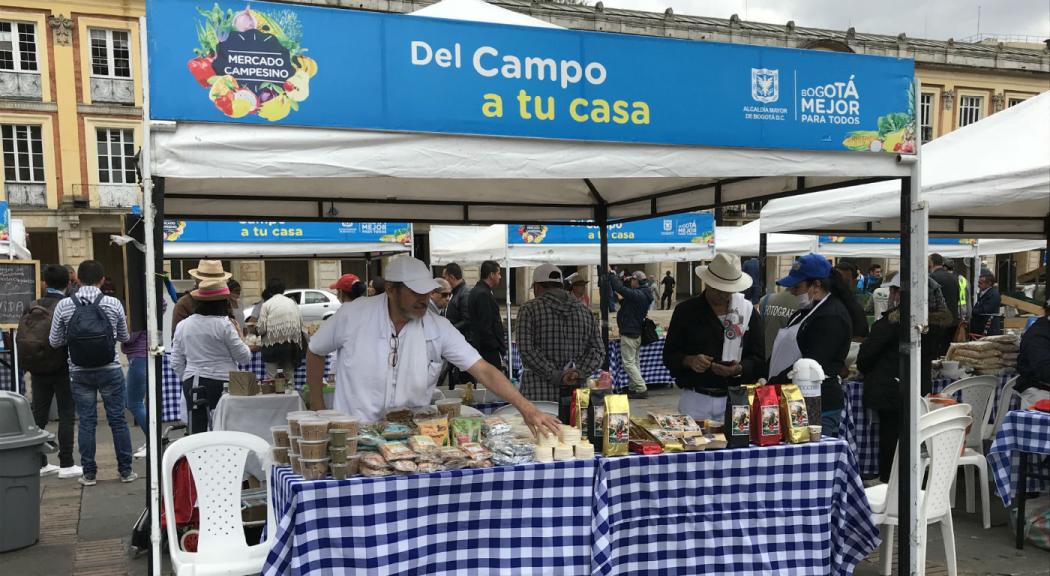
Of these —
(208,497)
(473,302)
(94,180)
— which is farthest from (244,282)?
(208,497)

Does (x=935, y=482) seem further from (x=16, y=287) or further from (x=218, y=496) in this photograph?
(x=16, y=287)

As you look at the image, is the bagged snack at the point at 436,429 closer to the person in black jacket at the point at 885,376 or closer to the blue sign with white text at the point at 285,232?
the person in black jacket at the point at 885,376

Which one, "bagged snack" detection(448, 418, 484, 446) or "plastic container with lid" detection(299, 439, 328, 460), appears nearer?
"plastic container with lid" detection(299, 439, 328, 460)

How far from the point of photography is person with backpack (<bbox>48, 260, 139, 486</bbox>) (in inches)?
232

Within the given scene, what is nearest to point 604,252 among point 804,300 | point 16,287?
point 804,300

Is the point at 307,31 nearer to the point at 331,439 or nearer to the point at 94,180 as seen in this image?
the point at 331,439

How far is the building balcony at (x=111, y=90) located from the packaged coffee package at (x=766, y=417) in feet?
91.0

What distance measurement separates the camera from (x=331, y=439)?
9.64 feet

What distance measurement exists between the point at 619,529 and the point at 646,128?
180 cm

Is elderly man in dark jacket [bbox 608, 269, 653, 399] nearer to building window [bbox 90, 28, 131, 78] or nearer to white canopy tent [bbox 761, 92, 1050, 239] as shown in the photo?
white canopy tent [bbox 761, 92, 1050, 239]

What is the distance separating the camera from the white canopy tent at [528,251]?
9.91 m

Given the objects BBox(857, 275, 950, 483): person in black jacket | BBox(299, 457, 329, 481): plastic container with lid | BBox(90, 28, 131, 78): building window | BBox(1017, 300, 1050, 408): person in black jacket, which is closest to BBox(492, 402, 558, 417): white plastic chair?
BBox(299, 457, 329, 481): plastic container with lid

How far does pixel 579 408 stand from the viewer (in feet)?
11.5

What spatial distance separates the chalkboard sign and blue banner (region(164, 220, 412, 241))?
195 centimetres
